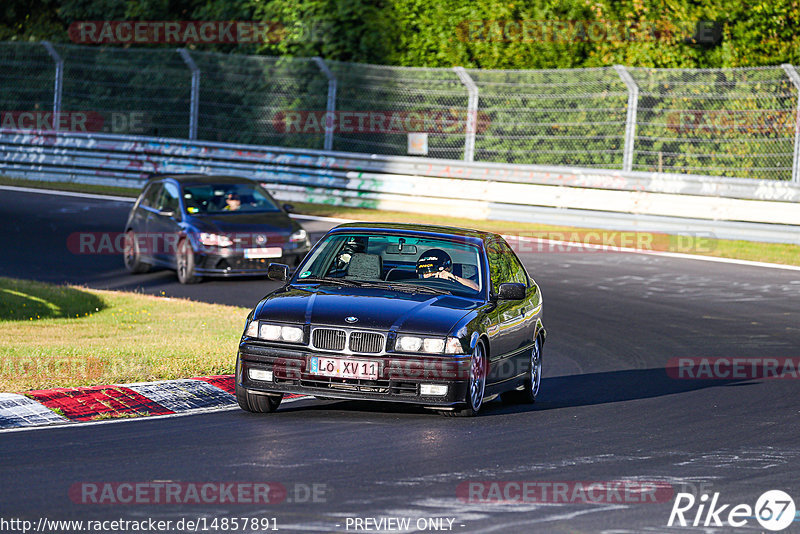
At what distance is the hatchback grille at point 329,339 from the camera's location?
31.4 feet

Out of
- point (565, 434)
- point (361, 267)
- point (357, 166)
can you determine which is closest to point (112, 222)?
point (357, 166)

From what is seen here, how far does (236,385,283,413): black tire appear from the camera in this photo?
9.95 m

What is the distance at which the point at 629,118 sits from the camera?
2420 centimetres

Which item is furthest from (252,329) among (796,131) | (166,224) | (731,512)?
(796,131)

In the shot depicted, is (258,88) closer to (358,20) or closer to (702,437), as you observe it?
(358,20)

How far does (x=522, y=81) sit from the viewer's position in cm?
2606

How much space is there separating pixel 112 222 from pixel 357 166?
5357 millimetres

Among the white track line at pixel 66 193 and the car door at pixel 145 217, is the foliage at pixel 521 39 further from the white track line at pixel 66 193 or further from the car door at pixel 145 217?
the car door at pixel 145 217

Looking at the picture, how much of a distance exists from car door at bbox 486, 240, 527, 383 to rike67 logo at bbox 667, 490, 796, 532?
10.4 ft
